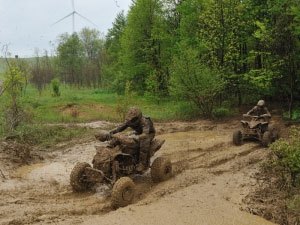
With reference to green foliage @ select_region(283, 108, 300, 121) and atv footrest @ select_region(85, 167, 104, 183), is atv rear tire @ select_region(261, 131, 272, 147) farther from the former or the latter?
atv footrest @ select_region(85, 167, 104, 183)

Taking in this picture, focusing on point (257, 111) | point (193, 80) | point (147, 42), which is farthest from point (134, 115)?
point (147, 42)

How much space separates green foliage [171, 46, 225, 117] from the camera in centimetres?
2266

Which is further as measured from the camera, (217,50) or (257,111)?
(217,50)

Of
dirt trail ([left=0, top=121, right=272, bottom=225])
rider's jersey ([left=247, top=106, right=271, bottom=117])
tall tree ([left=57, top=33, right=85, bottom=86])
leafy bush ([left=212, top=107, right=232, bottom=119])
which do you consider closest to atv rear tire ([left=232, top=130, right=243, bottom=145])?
dirt trail ([left=0, top=121, right=272, bottom=225])

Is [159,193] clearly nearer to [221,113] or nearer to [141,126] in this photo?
[141,126]

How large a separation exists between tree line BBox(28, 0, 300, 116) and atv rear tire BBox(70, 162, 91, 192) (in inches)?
523

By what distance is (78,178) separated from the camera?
10.3m

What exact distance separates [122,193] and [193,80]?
46.6 ft

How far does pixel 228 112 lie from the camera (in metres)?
24.1

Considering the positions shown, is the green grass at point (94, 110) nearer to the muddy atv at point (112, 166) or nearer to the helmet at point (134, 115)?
the helmet at point (134, 115)

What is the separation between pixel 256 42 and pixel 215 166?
14512 mm

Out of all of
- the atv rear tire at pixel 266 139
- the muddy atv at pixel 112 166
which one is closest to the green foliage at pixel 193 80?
the atv rear tire at pixel 266 139

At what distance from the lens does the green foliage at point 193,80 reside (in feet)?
74.3

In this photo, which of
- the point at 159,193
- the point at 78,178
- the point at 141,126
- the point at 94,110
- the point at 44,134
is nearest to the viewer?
the point at 159,193
